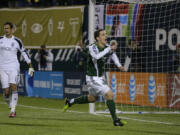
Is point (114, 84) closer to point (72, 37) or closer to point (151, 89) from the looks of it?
point (151, 89)

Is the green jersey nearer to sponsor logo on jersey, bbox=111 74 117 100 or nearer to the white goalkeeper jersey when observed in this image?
the white goalkeeper jersey

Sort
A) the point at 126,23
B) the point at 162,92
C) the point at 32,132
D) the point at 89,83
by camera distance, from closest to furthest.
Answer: the point at 32,132 → the point at 89,83 → the point at 162,92 → the point at 126,23

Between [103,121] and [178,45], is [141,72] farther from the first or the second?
[103,121]

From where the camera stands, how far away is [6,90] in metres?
13.1

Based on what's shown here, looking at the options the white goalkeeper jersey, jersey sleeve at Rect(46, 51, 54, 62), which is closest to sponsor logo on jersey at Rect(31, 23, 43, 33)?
jersey sleeve at Rect(46, 51, 54, 62)

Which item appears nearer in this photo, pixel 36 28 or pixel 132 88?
pixel 132 88

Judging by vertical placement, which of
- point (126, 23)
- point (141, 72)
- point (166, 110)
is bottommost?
point (166, 110)

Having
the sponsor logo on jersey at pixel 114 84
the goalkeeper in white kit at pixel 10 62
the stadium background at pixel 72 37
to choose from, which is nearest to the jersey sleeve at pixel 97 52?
the goalkeeper in white kit at pixel 10 62

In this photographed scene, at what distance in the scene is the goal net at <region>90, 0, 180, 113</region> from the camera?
16844 millimetres

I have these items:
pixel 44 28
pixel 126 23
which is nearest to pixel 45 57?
pixel 44 28

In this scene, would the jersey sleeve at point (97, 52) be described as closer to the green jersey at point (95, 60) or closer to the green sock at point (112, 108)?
the green jersey at point (95, 60)

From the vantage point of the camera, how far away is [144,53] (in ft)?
59.9

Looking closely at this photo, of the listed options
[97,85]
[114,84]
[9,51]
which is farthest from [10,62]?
[114,84]

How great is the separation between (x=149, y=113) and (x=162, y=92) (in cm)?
182
